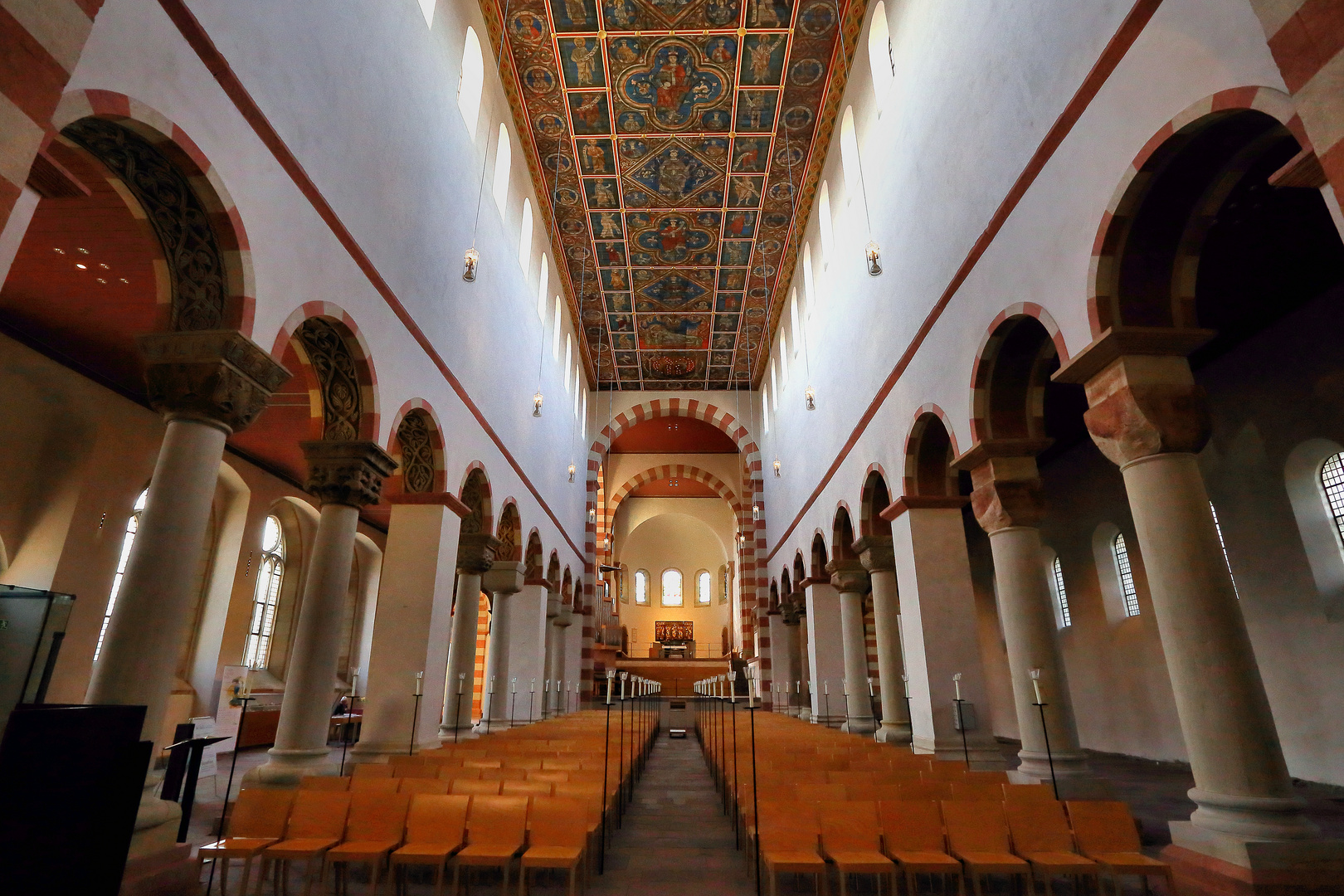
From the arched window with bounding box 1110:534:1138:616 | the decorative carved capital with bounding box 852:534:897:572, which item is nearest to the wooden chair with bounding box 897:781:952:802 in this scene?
the decorative carved capital with bounding box 852:534:897:572

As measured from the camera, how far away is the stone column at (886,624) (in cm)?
1141

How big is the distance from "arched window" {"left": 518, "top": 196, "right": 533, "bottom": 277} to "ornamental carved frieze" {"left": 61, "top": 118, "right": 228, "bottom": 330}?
876 cm

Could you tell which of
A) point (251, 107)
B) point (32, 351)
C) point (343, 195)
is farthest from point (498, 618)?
point (251, 107)

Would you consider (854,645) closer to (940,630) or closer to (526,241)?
(940,630)

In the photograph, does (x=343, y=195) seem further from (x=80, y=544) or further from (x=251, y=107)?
(x=80, y=544)

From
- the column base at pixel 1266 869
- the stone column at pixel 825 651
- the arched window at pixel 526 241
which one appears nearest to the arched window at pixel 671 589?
the stone column at pixel 825 651

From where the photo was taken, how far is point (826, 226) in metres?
14.6

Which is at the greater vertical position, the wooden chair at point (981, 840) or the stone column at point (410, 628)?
the stone column at point (410, 628)

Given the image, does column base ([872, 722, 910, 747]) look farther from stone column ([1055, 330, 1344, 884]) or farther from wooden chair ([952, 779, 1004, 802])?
stone column ([1055, 330, 1344, 884])

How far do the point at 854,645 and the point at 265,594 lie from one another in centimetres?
1257

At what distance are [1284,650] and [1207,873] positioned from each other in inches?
266

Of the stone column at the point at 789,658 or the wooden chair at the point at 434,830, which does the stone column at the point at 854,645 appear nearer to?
the stone column at the point at 789,658

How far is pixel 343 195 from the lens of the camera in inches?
280

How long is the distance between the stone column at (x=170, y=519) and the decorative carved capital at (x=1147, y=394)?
6.22m
